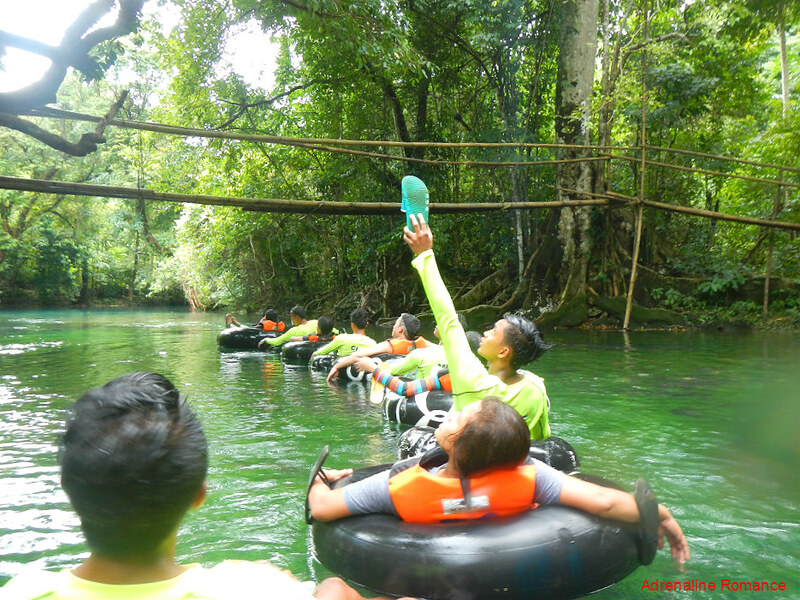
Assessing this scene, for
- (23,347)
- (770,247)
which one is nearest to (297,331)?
(23,347)

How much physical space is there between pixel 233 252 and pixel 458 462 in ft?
74.3

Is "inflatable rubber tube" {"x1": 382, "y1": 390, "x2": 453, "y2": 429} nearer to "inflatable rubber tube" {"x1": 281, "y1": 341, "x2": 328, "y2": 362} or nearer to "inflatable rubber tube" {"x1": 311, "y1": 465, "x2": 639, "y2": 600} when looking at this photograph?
"inflatable rubber tube" {"x1": 311, "y1": 465, "x2": 639, "y2": 600}

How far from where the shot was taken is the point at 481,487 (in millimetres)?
2553

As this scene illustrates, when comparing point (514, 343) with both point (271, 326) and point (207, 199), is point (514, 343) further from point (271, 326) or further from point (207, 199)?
point (271, 326)

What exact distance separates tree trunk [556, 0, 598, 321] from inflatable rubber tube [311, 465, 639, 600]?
11.7 m

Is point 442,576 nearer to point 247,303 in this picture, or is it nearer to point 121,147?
point 247,303

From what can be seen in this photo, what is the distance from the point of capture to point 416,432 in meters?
4.16

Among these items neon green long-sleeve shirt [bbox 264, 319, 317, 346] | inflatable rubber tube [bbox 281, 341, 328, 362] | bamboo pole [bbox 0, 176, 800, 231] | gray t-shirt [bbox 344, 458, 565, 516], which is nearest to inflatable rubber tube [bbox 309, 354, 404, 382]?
inflatable rubber tube [bbox 281, 341, 328, 362]

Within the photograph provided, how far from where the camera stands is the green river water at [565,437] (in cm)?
315

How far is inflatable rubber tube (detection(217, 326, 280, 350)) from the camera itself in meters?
12.6

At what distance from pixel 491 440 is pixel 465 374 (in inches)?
32.5

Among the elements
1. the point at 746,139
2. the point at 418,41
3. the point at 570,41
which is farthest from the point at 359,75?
the point at 746,139

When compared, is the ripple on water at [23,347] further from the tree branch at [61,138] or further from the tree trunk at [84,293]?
the tree trunk at [84,293]

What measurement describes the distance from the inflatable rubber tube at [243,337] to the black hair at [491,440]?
10.4 metres
